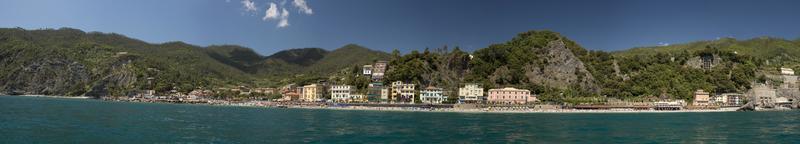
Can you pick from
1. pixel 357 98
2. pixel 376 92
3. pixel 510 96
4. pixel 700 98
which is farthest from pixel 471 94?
pixel 700 98

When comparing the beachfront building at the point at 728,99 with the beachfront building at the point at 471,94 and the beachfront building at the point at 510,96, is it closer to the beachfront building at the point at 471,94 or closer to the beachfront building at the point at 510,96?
the beachfront building at the point at 510,96

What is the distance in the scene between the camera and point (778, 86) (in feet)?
456

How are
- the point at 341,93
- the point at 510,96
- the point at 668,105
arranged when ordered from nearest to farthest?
1. the point at 668,105
2. the point at 510,96
3. the point at 341,93

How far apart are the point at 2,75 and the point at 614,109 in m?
189

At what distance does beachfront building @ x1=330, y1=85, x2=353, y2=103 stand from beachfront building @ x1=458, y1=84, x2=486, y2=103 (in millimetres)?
23352

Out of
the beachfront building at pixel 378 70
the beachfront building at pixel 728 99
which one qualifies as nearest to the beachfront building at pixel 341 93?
the beachfront building at pixel 378 70

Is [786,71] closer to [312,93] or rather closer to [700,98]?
[700,98]

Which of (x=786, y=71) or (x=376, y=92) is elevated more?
(x=786, y=71)

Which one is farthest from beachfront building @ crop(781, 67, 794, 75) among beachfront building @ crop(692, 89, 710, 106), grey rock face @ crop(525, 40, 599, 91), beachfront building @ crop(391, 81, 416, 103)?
beachfront building @ crop(391, 81, 416, 103)

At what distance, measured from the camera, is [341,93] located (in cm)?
12450

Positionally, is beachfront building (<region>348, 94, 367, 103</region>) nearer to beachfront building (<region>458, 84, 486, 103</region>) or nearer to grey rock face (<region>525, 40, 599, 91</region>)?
beachfront building (<region>458, 84, 486, 103</region>)

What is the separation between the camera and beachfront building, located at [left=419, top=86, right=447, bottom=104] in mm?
114750

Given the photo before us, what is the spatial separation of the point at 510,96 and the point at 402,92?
21.1 meters

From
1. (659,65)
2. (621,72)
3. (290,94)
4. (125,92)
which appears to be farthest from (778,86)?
(125,92)
